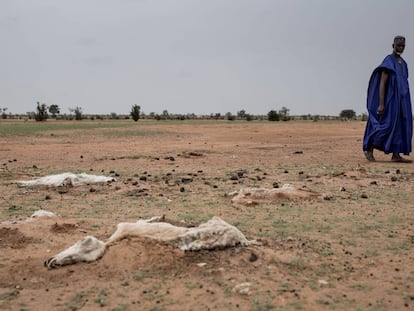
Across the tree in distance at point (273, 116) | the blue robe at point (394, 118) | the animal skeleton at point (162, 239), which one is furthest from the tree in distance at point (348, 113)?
the animal skeleton at point (162, 239)

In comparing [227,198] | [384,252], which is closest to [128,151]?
[227,198]

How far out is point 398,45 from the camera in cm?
1213

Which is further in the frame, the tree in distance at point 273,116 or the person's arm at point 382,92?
the tree in distance at point 273,116

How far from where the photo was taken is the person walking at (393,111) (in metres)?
12.3

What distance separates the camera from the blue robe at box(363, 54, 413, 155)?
12266mm

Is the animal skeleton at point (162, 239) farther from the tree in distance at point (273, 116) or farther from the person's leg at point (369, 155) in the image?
the tree in distance at point (273, 116)

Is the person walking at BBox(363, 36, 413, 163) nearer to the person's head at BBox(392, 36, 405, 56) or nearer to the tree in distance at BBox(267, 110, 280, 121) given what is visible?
the person's head at BBox(392, 36, 405, 56)

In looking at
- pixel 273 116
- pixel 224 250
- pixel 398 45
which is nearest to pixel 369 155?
pixel 398 45

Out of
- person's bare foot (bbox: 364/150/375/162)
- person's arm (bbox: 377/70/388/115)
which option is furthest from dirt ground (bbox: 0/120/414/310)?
person's arm (bbox: 377/70/388/115)

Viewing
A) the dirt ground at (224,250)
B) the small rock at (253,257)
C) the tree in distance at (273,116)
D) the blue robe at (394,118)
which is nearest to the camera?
the dirt ground at (224,250)

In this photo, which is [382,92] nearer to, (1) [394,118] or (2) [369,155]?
(1) [394,118]

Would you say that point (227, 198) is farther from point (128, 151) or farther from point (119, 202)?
point (128, 151)

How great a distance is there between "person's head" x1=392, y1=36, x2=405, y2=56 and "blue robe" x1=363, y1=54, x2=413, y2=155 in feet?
0.55

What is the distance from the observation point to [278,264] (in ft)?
14.8
